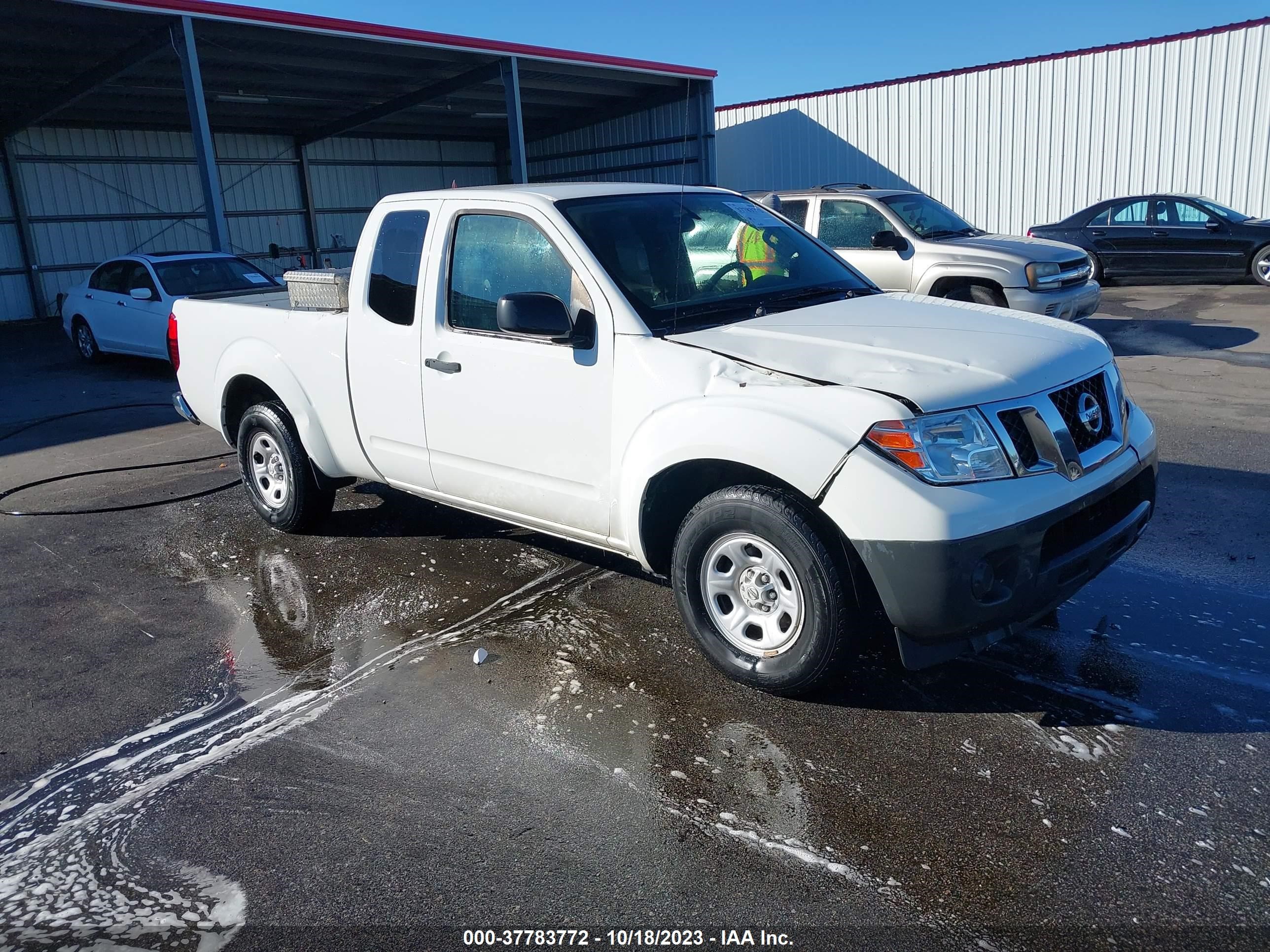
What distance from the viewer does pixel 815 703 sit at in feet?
12.8

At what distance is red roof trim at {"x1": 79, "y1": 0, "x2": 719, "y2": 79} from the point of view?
15.2 m

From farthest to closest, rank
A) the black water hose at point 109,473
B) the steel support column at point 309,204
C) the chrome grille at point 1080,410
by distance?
the steel support column at point 309,204
the black water hose at point 109,473
the chrome grille at point 1080,410

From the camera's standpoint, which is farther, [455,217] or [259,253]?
[259,253]

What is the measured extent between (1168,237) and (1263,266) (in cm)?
149

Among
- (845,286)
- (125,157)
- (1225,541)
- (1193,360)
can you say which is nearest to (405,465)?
(845,286)

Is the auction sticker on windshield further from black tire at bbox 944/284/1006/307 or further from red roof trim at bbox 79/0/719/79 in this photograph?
red roof trim at bbox 79/0/719/79

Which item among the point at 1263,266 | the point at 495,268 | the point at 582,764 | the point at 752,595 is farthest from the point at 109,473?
the point at 1263,266

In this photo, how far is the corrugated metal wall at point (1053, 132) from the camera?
19.7 metres

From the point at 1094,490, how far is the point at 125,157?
84.2ft

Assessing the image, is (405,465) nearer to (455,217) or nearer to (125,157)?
(455,217)

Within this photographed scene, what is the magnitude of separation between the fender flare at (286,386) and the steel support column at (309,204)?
22.7 meters

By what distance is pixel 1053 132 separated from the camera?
21.8 m

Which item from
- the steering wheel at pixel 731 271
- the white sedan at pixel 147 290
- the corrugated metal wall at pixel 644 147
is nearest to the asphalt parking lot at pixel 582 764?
the steering wheel at pixel 731 271

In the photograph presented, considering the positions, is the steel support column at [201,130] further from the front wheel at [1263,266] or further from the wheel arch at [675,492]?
the front wheel at [1263,266]
